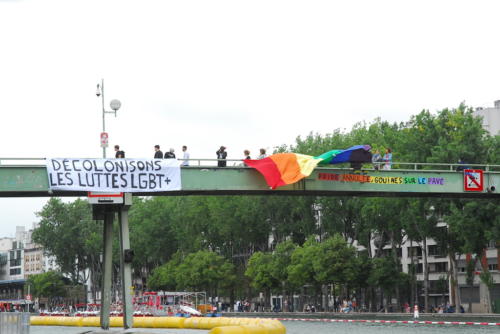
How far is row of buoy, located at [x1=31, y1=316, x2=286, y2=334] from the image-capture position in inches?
1262

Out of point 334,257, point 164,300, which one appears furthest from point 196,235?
point 334,257

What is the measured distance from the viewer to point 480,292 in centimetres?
9906

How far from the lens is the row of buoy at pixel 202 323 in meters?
32.1

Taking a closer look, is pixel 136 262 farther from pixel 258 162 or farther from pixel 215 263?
pixel 258 162

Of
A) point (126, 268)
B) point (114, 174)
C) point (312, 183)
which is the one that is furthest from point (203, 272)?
point (114, 174)

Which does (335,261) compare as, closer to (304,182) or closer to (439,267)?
(439,267)

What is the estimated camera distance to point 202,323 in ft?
178

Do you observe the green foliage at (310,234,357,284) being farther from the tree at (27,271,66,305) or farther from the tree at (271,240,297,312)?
the tree at (27,271,66,305)

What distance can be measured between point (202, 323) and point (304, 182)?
42.0 ft

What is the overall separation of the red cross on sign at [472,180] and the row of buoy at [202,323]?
15.2 metres

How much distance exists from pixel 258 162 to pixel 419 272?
75.2 m

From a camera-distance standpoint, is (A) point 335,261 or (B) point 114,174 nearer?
(B) point 114,174

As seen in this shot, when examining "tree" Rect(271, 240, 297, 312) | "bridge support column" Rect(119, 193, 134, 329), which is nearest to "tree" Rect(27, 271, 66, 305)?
"tree" Rect(271, 240, 297, 312)

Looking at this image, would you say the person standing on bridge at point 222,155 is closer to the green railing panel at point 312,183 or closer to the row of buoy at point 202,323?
the green railing panel at point 312,183
